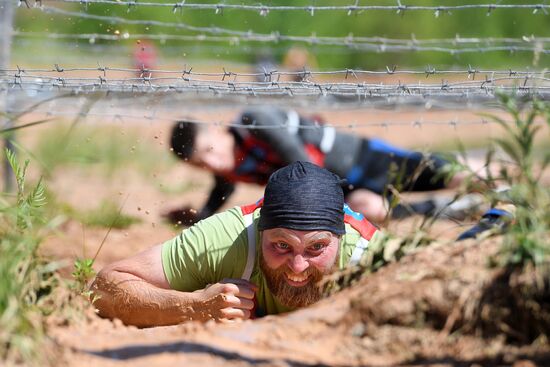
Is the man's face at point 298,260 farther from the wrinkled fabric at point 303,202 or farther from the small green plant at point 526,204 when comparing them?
the small green plant at point 526,204

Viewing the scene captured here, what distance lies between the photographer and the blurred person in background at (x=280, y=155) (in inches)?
232

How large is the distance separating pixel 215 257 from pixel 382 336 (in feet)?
5.11

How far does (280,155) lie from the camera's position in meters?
5.88

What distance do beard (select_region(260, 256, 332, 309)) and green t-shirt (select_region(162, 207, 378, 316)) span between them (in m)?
0.07

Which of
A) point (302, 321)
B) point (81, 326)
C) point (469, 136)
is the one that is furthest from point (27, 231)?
point (469, 136)

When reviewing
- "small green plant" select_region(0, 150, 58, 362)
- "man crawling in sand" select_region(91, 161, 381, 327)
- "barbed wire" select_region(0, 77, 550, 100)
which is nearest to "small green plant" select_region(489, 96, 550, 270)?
"man crawling in sand" select_region(91, 161, 381, 327)

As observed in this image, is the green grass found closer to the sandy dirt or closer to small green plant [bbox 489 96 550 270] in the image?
the sandy dirt

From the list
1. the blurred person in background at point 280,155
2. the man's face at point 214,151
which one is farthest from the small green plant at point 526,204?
the man's face at point 214,151

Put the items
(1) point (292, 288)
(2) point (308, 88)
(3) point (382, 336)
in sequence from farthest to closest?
(2) point (308, 88), (1) point (292, 288), (3) point (382, 336)

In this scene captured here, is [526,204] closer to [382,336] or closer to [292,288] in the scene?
[382,336]

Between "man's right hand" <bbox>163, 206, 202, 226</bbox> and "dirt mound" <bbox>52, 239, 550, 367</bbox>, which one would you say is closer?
"dirt mound" <bbox>52, 239, 550, 367</bbox>

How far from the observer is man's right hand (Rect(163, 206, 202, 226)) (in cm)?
573

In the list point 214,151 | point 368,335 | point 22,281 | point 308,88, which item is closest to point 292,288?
point 308,88

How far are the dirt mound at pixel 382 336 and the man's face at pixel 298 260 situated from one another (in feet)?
3.56
